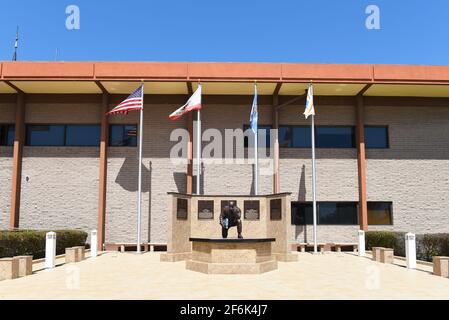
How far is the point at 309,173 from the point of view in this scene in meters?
25.5

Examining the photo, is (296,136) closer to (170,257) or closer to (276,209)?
(276,209)

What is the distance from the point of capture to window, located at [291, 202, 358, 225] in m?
25.1

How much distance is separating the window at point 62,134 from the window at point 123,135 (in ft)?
2.90

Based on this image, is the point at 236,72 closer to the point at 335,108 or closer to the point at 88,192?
the point at 335,108

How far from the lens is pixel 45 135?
84.7 feet

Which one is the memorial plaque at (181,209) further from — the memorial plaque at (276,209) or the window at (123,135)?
the window at (123,135)

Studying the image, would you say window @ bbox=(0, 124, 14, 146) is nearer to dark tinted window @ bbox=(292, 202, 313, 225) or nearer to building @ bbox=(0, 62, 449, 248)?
building @ bbox=(0, 62, 449, 248)

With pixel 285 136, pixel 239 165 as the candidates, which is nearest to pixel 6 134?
pixel 239 165

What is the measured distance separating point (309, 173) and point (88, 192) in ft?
43.2

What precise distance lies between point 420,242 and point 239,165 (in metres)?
10.8

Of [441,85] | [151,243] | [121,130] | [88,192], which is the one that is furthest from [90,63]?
[441,85]

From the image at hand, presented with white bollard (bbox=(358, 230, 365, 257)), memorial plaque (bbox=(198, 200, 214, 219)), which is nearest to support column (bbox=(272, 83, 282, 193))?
memorial plaque (bbox=(198, 200, 214, 219))

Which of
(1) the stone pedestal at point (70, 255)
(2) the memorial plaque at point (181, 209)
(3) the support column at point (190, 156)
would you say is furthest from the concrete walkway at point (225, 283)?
(3) the support column at point (190, 156)

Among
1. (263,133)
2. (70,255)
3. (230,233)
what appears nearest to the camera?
(70,255)
